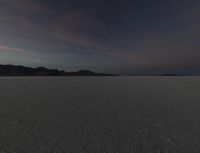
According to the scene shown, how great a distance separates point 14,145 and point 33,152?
1.58 feet

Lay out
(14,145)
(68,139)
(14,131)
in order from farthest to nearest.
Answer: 1. (14,131)
2. (68,139)
3. (14,145)

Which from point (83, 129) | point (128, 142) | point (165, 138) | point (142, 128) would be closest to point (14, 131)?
point (83, 129)

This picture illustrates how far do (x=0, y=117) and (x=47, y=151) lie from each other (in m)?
2.51

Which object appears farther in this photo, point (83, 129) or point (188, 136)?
point (83, 129)

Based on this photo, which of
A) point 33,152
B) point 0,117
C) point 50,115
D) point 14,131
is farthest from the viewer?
point 50,115

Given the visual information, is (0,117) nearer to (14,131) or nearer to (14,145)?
(14,131)

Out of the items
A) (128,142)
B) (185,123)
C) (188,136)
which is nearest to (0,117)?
(128,142)

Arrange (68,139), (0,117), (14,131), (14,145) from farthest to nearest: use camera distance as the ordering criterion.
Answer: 1. (0,117)
2. (14,131)
3. (68,139)
4. (14,145)

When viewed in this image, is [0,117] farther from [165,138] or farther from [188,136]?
[188,136]

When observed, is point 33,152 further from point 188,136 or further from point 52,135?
point 188,136

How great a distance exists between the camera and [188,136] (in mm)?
2361

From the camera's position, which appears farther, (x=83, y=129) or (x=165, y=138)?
(x=83, y=129)

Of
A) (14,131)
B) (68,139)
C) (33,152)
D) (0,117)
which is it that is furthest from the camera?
(0,117)

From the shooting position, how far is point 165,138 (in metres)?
2.29
